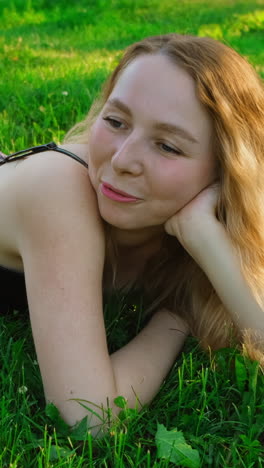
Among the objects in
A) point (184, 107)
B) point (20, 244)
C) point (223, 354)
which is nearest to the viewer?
point (184, 107)

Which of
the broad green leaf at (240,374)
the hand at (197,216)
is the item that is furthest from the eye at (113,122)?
the broad green leaf at (240,374)

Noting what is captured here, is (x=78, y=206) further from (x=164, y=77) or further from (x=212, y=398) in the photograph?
(x=212, y=398)

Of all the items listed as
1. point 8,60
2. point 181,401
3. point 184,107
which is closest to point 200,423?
Answer: point 181,401

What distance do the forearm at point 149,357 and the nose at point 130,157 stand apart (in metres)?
0.63

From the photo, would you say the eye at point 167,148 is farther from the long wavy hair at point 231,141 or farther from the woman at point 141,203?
the long wavy hair at point 231,141

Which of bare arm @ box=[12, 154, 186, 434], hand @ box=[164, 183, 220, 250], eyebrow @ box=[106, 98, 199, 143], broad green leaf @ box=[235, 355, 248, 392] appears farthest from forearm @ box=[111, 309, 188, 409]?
eyebrow @ box=[106, 98, 199, 143]

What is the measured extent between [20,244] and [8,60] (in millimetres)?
3754

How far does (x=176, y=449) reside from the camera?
81.7 inches

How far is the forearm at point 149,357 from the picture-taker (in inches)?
89.7

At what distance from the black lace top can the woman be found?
0.07 meters

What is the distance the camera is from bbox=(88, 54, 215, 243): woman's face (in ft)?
7.14

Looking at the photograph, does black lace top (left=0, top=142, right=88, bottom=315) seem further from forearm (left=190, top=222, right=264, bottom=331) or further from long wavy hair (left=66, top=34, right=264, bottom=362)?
forearm (left=190, top=222, right=264, bottom=331)

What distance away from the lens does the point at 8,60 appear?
226 inches

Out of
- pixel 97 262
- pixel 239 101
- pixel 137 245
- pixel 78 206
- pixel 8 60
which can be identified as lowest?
pixel 8 60
